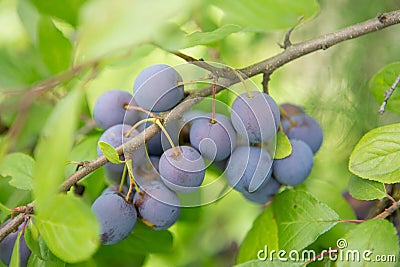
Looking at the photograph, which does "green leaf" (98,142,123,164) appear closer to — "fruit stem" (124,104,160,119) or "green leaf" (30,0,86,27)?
"fruit stem" (124,104,160,119)

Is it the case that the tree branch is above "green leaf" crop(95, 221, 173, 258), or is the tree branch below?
above

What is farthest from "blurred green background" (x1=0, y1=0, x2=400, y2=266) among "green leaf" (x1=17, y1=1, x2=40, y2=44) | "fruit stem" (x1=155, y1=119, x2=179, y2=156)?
"fruit stem" (x1=155, y1=119, x2=179, y2=156)

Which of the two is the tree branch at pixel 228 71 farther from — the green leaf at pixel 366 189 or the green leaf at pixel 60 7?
the green leaf at pixel 60 7

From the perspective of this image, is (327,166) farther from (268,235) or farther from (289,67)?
(268,235)

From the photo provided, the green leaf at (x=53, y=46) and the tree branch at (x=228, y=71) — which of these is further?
the green leaf at (x=53, y=46)

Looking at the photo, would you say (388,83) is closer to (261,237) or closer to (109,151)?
(261,237)

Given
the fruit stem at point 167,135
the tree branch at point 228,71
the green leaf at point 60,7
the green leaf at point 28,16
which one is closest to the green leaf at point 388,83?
the tree branch at point 228,71
